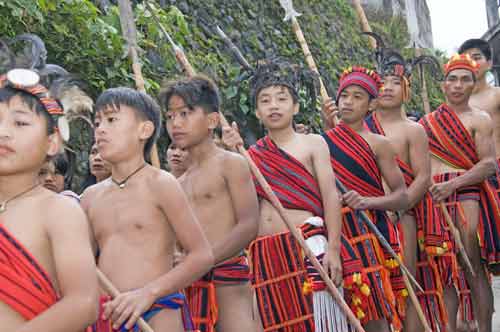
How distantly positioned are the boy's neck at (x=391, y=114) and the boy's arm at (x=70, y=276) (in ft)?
13.1

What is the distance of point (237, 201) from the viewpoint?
4.54 meters

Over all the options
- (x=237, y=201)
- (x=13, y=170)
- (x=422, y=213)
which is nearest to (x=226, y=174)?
(x=237, y=201)

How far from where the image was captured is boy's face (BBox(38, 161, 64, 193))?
4391 millimetres

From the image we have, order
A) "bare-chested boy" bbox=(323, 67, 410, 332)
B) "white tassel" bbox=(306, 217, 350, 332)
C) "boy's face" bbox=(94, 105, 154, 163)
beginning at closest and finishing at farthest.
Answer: "boy's face" bbox=(94, 105, 154, 163)
"white tassel" bbox=(306, 217, 350, 332)
"bare-chested boy" bbox=(323, 67, 410, 332)

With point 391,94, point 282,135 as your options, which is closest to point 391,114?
point 391,94

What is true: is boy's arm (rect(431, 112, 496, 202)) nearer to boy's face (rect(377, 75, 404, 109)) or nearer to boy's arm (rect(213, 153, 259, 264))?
boy's face (rect(377, 75, 404, 109))

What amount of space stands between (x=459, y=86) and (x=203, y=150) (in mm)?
3180

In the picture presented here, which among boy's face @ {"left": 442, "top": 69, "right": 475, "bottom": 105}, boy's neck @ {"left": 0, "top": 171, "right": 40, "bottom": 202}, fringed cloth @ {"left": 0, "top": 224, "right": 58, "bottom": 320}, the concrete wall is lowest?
fringed cloth @ {"left": 0, "top": 224, "right": 58, "bottom": 320}

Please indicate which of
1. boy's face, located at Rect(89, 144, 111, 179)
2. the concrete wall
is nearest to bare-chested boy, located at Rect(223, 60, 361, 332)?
boy's face, located at Rect(89, 144, 111, 179)

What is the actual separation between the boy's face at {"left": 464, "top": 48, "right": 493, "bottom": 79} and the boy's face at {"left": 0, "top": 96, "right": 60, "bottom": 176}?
550cm

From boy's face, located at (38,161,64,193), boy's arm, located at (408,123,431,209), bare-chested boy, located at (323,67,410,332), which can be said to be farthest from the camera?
boy's arm, located at (408,123,431,209)

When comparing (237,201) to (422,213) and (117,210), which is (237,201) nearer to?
(117,210)

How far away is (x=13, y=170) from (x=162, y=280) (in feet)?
2.75

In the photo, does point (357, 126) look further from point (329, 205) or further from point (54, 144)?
point (54, 144)
